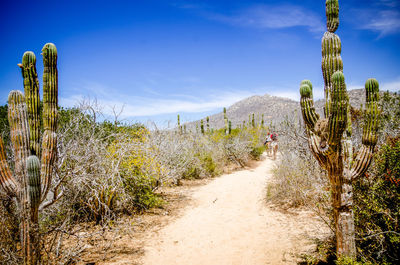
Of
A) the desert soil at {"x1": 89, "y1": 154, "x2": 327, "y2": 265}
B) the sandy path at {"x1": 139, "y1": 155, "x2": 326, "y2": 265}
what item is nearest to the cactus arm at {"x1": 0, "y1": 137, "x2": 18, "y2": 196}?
A: the desert soil at {"x1": 89, "y1": 154, "x2": 327, "y2": 265}

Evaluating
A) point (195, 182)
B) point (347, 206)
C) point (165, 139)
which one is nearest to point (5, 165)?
point (347, 206)

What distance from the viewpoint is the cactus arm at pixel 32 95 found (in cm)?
357

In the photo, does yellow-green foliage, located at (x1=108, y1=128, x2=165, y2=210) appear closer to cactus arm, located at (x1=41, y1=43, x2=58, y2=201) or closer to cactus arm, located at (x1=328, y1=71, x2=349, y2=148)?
cactus arm, located at (x1=41, y1=43, x2=58, y2=201)

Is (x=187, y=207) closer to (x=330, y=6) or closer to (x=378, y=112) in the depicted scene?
(x=378, y=112)

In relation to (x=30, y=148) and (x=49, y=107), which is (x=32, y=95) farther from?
(x=30, y=148)

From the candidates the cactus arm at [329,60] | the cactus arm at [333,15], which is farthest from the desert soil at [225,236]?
the cactus arm at [333,15]

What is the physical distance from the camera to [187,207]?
299 inches

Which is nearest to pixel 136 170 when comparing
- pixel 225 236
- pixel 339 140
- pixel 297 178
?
pixel 225 236

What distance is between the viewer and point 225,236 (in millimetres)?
5445

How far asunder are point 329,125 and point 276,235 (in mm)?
3086

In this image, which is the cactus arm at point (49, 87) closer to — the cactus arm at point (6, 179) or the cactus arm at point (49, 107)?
the cactus arm at point (49, 107)

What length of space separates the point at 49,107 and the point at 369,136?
15.8ft

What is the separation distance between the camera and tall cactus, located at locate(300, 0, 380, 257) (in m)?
3.17

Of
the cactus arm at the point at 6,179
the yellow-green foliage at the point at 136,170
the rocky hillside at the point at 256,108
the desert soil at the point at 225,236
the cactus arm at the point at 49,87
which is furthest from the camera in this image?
the rocky hillside at the point at 256,108
